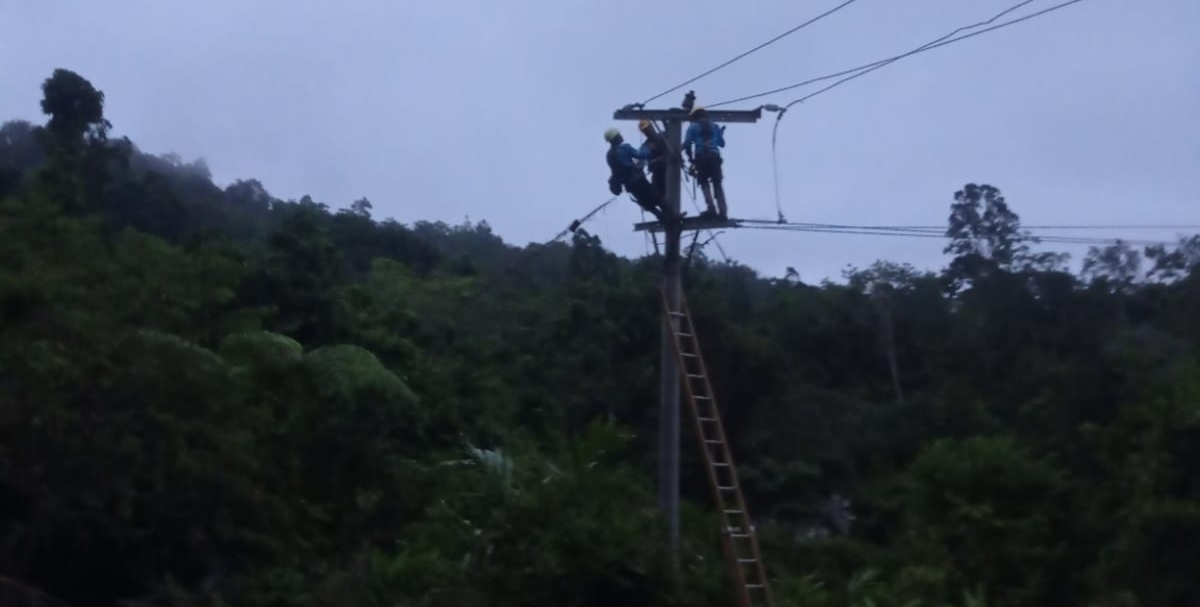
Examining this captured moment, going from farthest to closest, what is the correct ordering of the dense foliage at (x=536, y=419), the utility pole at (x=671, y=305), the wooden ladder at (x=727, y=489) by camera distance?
the dense foliage at (x=536, y=419) → the utility pole at (x=671, y=305) → the wooden ladder at (x=727, y=489)

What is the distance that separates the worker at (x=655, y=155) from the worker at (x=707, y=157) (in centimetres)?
24

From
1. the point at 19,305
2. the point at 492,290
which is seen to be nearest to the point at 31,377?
the point at 19,305

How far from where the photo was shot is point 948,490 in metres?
25.7

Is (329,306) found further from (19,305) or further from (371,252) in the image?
(371,252)

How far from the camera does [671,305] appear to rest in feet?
46.3

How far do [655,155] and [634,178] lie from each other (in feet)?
1.01

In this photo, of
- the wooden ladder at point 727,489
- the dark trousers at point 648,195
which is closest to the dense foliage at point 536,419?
the wooden ladder at point 727,489

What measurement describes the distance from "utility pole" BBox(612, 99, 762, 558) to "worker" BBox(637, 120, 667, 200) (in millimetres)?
68

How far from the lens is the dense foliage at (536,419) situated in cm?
1455

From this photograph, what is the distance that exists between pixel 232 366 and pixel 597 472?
5.22 m

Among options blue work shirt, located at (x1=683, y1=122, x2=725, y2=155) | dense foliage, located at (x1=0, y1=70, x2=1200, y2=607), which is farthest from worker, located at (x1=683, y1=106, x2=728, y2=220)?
dense foliage, located at (x1=0, y1=70, x2=1200, y2=607)

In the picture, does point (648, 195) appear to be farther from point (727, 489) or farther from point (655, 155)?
point (727, 489)

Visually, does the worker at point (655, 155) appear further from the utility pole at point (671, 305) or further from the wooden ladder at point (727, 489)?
the wooden ladder at point (727, 489)

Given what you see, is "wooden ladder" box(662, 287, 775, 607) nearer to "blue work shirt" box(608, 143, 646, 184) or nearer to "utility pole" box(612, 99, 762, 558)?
"utility pole" box(612, 99, 762, 558)
